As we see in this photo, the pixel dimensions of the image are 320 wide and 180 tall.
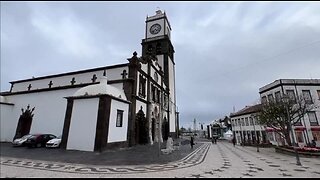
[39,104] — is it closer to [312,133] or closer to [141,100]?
[141,100]

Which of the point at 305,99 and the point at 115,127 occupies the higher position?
the point at 305,99

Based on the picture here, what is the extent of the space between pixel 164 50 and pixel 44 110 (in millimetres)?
23975

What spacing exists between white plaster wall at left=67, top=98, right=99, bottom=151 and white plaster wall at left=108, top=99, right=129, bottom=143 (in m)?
1.55

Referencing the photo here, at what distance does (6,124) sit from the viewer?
26625 millimetres

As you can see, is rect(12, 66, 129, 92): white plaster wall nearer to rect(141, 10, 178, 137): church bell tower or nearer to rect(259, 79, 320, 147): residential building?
rect(141, 10, 178, 137): church bell tower

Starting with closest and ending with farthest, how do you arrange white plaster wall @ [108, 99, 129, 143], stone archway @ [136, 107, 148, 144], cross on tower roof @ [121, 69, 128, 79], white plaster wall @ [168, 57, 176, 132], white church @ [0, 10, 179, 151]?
white church @ [0, 10, 179, 151] < white plaster wall @ [108, 99, 129, 143] < stone archway @ [136, 107, 148, 144] < cross on tower roof @ [121, 69, 128, 79] < white plaster wall @ [168, 57, 176, 132]

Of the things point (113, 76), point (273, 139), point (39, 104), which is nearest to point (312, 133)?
point (273, 139)

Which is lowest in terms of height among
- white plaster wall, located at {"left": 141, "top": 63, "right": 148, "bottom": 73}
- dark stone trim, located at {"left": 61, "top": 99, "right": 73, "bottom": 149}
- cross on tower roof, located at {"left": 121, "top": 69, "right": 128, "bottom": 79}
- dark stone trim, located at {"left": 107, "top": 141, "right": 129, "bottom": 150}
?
dark stone trim, located at {"left": 107, "top": 141, "right": 129, "bottom": 150}

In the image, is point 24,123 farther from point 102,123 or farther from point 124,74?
point 102,123

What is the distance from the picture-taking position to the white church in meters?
17.1

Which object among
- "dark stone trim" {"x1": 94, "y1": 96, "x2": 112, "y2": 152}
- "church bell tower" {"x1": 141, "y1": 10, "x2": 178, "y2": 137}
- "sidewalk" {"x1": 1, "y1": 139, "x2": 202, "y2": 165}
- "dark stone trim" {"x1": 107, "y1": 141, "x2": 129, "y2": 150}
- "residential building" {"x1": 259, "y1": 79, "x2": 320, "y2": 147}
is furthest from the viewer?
"church bell tower" {"x1": 141, "y1": 10, "x2": 178, "y2": 137}

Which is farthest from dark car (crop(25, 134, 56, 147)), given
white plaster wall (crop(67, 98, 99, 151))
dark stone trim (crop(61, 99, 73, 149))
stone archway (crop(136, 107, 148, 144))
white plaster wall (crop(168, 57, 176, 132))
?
white plaster wall (crop(168, 57, 176, 132))

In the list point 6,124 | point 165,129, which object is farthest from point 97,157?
point 165,129

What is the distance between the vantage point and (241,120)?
149 feet
